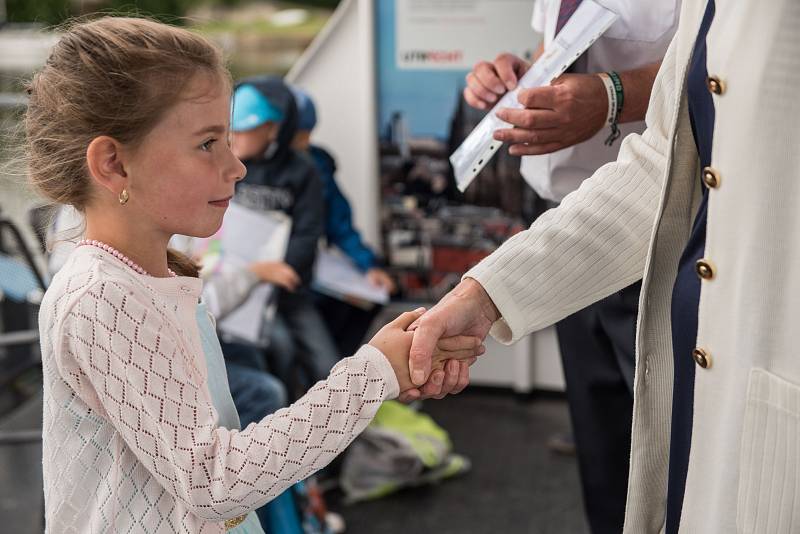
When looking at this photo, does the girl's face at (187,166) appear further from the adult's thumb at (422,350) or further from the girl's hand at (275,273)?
the girl's hand at (275,273)

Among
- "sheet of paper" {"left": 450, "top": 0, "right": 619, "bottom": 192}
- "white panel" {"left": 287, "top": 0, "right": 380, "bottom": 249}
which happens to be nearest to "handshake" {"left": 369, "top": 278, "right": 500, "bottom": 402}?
"sheet of paper" {"left": 450, "top": 0, "right": 619, "bottom": 192}

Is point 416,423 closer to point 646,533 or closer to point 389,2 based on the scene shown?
point 389,2

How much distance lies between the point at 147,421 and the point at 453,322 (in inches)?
19.4

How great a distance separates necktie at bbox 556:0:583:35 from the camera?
171 cm

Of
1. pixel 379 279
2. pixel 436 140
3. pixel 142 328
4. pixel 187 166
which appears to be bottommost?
pixel 379 279

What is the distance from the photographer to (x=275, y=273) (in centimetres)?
327

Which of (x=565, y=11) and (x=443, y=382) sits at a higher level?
(x=565, y=11)

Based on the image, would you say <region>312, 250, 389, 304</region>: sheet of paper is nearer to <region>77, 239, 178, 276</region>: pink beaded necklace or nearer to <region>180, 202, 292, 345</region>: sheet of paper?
<region>180, 202, 292, 345</region>: sheet of paper

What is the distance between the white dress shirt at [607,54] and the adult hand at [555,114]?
0.12 meters

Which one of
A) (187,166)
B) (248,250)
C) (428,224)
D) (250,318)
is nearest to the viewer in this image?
(187,166)

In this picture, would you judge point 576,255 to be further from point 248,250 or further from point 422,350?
point 248,250

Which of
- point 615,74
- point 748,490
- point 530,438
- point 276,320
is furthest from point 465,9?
point 748,490

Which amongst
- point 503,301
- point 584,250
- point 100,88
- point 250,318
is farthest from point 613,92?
point 250,318

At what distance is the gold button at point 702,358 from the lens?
3.99 feet
